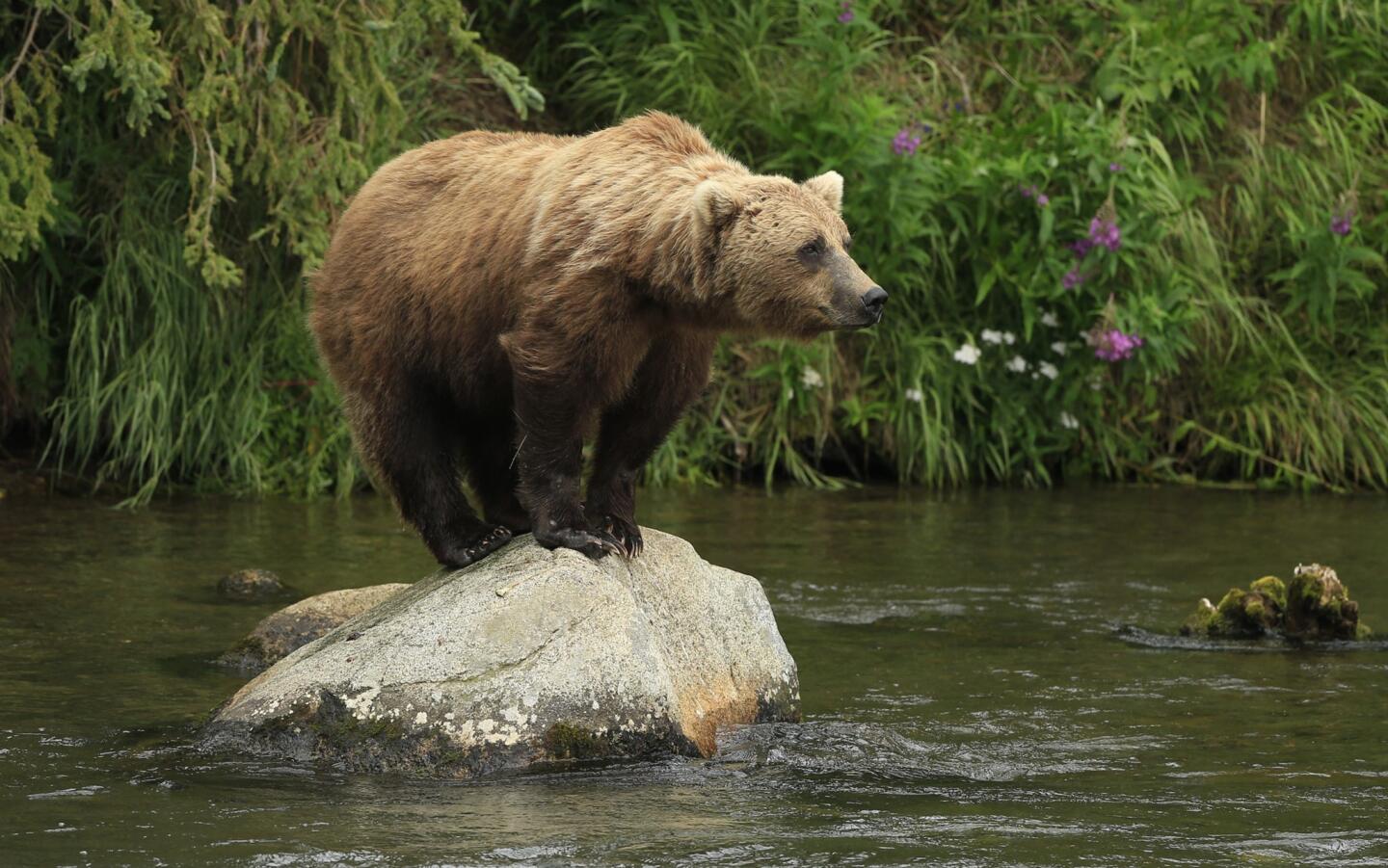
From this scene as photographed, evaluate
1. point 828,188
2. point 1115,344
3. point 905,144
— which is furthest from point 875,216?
point 828,188

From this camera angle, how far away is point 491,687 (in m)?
5.28

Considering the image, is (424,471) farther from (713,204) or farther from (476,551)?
(713,204)

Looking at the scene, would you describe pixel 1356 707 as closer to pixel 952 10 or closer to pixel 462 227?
pixel 462 227

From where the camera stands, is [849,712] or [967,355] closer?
[849,712]

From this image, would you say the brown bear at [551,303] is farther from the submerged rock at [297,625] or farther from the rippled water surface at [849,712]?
the rippled water surface at [849,712]

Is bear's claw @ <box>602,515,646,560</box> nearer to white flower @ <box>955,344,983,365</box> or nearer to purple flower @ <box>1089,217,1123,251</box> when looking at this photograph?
white flower @ <box>955,344,983,365</box>

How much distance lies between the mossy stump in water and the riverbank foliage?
11.6ft

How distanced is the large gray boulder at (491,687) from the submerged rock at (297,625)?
3.73 ft

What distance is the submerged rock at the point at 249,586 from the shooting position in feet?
26.3

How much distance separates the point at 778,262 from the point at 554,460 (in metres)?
0.86

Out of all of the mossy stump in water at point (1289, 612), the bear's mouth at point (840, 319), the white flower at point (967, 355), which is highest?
the white flower at point (967, 355)

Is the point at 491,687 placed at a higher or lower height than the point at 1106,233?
lower

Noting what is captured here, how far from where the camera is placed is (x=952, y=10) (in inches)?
504

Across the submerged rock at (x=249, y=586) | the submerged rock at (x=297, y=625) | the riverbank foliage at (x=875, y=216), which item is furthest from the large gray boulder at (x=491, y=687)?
the riverbank foliage at (x=875, y=216)
